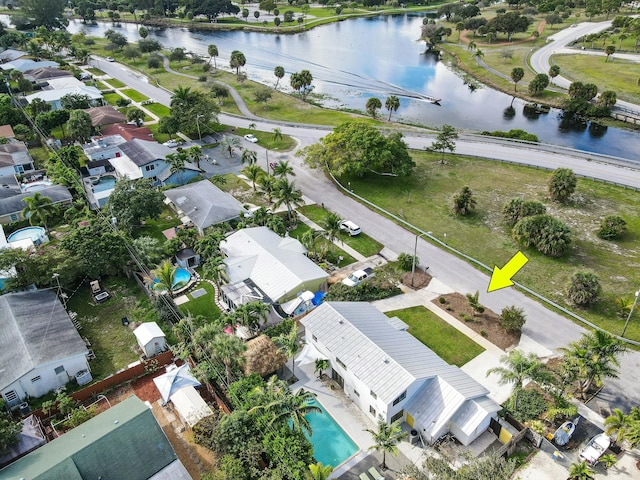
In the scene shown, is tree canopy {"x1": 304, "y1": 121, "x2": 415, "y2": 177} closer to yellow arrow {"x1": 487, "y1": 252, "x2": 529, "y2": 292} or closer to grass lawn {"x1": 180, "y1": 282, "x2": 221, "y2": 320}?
yellow arrow {"x1": 487, "y1": 252, "x2": 529, "y2": 292}

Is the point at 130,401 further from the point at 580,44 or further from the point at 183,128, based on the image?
the point at 580,44

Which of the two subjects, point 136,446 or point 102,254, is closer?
point 136,446

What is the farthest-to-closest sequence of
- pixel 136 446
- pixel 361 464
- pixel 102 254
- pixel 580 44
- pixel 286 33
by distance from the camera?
pixel 286 33 < pixel 580 44 < pixel 102 254 < pixel 361 464 < pixel 136 446

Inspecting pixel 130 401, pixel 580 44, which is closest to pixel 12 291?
pixel 130 401

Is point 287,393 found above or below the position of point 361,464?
above

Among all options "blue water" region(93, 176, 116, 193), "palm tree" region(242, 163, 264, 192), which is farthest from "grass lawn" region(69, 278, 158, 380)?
"palm tree" region(242, 163, 264, 192)

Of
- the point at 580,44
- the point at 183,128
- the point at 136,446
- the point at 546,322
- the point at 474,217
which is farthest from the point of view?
the point at 580,44

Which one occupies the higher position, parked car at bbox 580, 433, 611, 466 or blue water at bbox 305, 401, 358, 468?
parked car at bbox 580, 433, 611, 466

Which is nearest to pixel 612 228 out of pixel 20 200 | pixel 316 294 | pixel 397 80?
pixel 316 294

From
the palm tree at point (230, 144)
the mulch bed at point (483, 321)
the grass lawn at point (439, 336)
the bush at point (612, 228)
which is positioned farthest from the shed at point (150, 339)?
the bush at point (612, 228)
